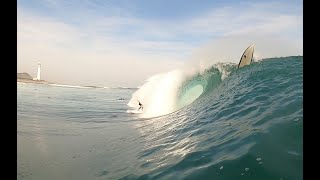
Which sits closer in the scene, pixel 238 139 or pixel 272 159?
pixel 272 159

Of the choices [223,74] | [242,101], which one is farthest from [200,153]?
[223,74]

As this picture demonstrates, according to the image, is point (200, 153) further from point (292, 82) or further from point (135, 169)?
point (292, 82)

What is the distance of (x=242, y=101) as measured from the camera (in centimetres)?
889

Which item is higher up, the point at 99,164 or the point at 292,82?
the point at 292,82

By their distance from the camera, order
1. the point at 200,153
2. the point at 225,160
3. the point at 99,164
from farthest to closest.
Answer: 1. the point at 99,164
2. the point at 200,153
3. the point at 225,160

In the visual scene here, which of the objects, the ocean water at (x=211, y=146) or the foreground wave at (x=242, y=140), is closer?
the foreground wave at (x=242, y=140)

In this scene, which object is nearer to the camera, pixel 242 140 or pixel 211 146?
pixel 242 140

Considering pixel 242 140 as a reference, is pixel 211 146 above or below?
below

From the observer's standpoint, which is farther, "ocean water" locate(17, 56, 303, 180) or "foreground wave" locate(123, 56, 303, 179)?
"ocean water" locate(17, 56, 303, 180)
